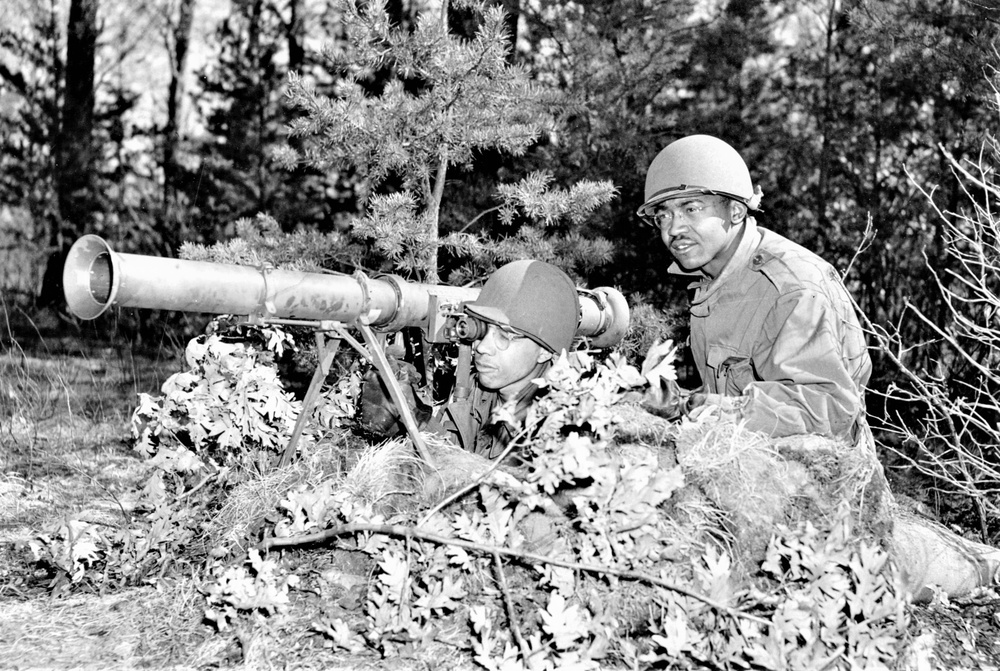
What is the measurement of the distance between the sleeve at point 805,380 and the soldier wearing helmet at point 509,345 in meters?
0.87

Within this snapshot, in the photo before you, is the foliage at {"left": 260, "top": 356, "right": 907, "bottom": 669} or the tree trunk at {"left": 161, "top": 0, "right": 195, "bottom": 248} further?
the tree trunk at {"left": 161, "top": 0, "right": 195, "bottom": 248}

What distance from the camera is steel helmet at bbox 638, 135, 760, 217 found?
379 centimetres

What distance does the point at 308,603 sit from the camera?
2.92m

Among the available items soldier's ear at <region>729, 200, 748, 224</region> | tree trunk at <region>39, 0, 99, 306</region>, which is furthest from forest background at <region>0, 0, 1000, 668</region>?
tree trunk at <region>39, 0, 99, 306</region>

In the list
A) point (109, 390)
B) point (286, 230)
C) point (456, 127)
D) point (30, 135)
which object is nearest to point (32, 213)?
point (30, 135)

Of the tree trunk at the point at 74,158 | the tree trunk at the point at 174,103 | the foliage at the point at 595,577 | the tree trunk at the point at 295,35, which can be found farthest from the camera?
the tree trunk at the point at 74,158

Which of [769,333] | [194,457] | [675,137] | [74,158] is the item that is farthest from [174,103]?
[769,333]

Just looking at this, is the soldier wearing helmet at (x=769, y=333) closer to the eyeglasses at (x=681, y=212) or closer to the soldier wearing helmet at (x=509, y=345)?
the eyeglasses at (x=681, y=212)

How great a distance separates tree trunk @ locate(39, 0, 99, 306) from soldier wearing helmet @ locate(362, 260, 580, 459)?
10.6 m

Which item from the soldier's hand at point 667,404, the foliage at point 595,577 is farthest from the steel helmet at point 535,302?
the foliage at point 595,577

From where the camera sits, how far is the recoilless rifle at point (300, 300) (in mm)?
2865

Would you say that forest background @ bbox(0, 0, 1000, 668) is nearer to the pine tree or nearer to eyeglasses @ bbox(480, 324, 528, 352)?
the pine tree

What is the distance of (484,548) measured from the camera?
105 inches

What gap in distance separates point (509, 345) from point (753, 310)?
102 cm
